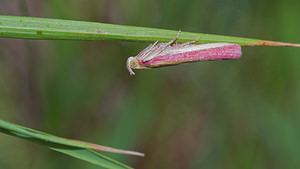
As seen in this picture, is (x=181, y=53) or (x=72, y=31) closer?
(x=72, y=31)

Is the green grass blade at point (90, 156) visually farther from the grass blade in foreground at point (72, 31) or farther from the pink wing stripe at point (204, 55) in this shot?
the pink wing stripe at point (204, 55)

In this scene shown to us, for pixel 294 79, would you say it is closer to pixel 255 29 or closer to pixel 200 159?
pixel 255 29

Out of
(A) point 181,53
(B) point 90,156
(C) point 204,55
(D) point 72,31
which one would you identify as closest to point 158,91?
(A) point 181,53

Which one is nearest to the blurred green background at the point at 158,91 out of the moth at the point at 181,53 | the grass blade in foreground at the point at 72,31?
the moth at the point at 181,53

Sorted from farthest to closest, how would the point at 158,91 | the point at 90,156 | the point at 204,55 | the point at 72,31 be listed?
the point at 158,91
the point at 204,55
the point at 72,31
the point at 90,156

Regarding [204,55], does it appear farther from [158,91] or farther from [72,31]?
[158,91]

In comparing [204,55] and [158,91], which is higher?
[158,91]

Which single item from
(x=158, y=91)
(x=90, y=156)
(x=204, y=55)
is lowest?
(x=90, y=156)

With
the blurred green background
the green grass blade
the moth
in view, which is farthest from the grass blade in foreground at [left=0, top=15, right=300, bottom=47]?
the blurred green background
